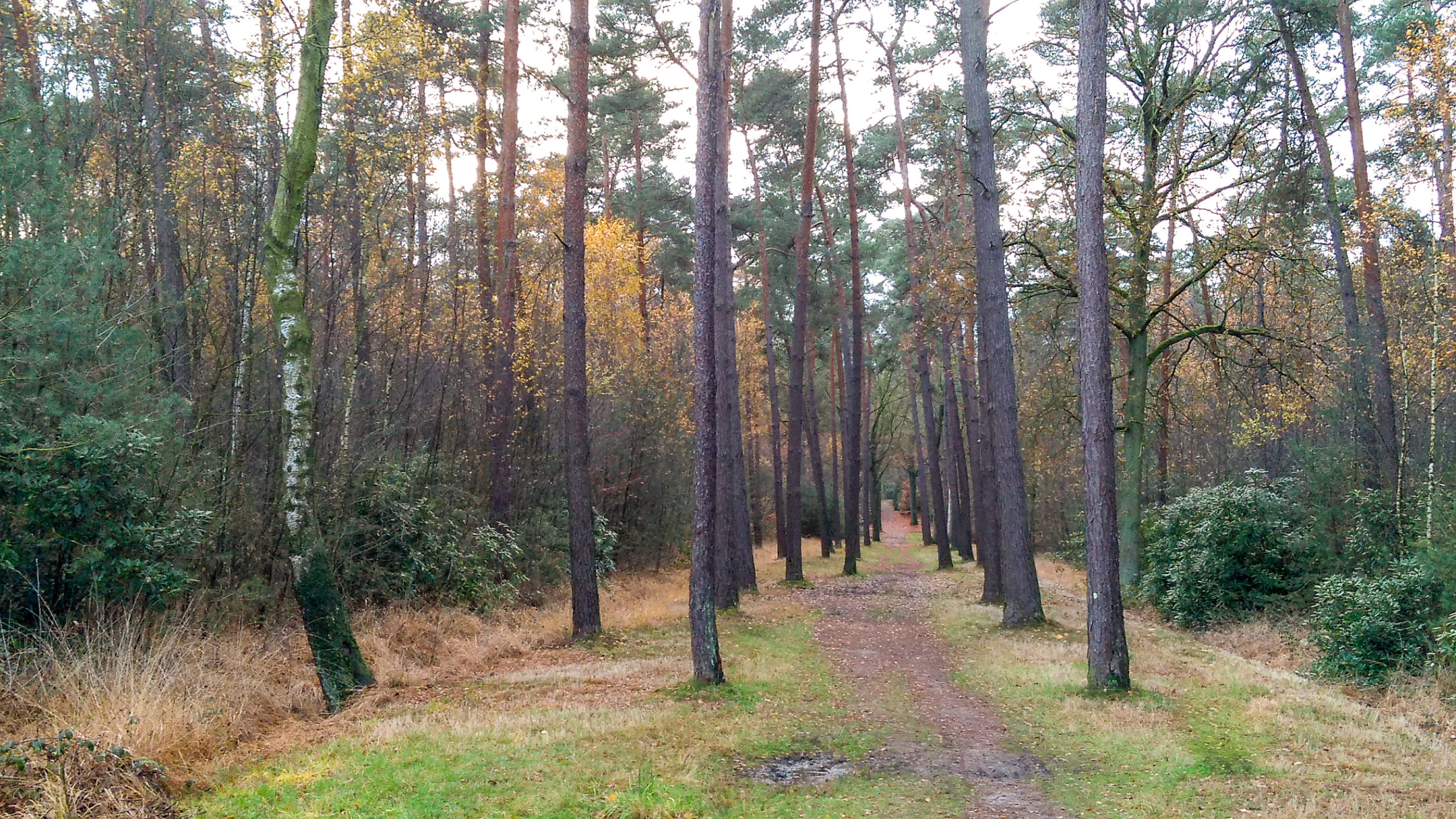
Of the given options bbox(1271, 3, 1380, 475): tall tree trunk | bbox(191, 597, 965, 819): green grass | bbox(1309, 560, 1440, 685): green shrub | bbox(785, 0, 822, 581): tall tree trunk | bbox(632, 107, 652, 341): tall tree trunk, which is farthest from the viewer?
bbox(632, 107, 652, 341): tall tree trunk

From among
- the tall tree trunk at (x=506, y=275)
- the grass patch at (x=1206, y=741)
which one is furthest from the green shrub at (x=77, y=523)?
the grass patch at (x=1206, y=741)

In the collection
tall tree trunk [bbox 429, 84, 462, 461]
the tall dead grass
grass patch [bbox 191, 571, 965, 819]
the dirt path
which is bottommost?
the dirt path

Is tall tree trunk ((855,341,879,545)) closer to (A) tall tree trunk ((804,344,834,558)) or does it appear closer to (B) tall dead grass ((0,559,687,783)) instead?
(A) tall tree trunk ((804,344,834,558))

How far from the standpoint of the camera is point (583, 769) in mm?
6441

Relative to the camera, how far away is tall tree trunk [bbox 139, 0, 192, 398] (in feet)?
36.3

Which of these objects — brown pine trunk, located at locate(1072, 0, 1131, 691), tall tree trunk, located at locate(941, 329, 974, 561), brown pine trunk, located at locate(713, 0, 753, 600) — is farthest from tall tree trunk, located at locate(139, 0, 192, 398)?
tall tree trunk, located at locate(941, 329, 974, 561)

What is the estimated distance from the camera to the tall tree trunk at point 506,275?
627 inches

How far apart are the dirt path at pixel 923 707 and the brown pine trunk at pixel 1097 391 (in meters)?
1.55

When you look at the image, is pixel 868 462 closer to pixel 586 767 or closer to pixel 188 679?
pixel 188 679

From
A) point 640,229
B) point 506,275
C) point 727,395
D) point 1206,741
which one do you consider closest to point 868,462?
point 640,229

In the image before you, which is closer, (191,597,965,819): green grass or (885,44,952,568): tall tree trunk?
(191,597,965,819): green grass

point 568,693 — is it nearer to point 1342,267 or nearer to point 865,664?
point 865,664

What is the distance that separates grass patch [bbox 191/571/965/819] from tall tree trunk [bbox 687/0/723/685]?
567 millimetres

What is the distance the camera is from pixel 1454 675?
32.6 ft
